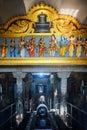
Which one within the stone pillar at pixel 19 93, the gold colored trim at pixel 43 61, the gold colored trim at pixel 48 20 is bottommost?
the stone pillar at pixel 19 93

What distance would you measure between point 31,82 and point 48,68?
0.83 m

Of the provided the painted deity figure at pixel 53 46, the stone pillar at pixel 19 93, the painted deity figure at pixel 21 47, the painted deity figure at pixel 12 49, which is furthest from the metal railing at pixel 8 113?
the painted deity figure at pixel 53 46

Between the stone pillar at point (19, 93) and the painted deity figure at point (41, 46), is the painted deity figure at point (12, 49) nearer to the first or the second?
the stone pillar at point (19, 93)

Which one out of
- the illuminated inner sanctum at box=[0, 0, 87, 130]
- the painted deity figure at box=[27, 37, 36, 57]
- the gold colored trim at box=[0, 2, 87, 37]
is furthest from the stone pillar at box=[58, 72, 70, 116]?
the gold colored trim at box=[0, 2, 87, 37]

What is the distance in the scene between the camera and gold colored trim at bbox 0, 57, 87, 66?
1208 cm

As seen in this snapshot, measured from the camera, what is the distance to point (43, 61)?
1212 centimetres

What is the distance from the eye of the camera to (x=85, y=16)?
1195cm

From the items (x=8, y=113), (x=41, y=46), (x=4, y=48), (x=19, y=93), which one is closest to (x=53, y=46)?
(x=41, y=46)

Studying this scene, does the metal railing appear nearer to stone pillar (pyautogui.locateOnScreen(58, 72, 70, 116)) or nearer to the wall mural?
the wall mural

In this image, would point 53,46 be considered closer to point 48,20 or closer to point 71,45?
point 71,45

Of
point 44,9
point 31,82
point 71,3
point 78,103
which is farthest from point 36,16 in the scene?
point 78,103

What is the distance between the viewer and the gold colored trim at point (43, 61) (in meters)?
12.1

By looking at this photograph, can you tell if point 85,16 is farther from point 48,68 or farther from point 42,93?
point 42,93

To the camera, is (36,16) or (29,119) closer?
(29,119)
